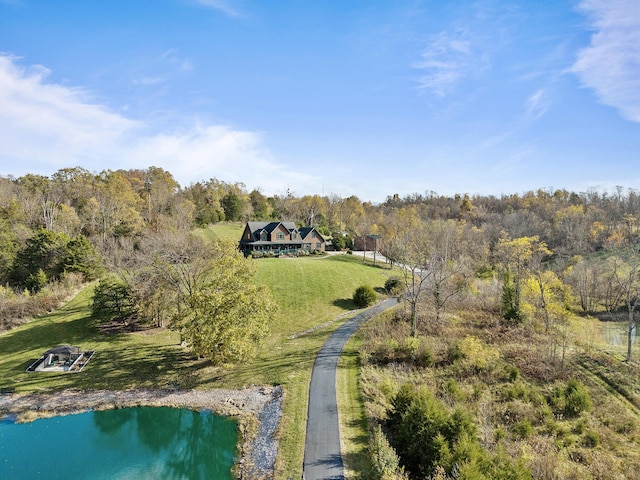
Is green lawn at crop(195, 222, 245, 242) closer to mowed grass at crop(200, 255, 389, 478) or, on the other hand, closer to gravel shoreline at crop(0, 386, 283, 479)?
mowed grass at crop(200, 255, 389, 478)

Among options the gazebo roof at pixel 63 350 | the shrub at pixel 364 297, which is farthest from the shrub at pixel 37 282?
the shrub at pixel 364 297

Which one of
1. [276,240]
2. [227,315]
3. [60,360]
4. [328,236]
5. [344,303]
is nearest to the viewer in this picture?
[227,315]

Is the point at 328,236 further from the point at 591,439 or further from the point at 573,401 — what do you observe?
the point at 591,439

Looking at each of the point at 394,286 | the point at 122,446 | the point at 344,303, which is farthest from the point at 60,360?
the point at 394,286

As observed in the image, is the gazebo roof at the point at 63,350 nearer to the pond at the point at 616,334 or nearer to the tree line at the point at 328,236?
the tree line at the point at 328,236

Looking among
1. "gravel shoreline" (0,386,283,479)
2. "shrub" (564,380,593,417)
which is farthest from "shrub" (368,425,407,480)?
"shrub" (564,380,593,417)
